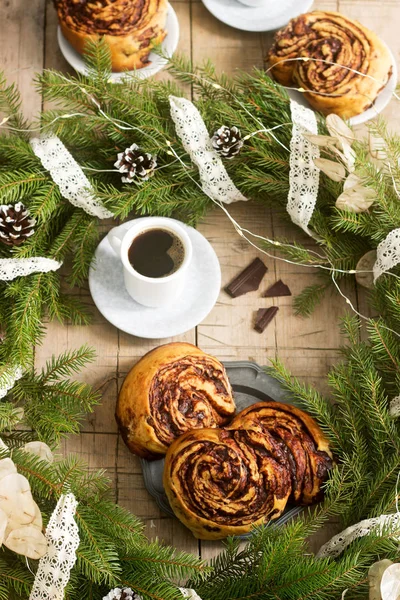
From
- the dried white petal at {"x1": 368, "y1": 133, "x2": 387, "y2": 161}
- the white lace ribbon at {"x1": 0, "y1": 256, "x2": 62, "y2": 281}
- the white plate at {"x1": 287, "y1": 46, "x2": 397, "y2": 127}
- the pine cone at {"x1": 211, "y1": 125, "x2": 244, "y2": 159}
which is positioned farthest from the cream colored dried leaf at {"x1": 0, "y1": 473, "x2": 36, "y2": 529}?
the white plate at {"x1": 287, "y1": 46, "x2": 397, "y2": 127}

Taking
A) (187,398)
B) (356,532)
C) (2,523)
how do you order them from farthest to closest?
1. (187,398)
2. (356,532)
3. (2,523)

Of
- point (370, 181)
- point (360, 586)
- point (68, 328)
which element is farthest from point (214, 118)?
point (360, 586)

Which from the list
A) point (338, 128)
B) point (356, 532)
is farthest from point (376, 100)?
point (356, 532)

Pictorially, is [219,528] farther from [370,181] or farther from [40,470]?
[370,181]

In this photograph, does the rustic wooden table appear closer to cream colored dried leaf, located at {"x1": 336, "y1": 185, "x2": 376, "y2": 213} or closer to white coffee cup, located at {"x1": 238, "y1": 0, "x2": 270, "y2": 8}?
white coffee cup, located at {"x1": 238, "y1": 0, "x2": 270, "y2": 8}

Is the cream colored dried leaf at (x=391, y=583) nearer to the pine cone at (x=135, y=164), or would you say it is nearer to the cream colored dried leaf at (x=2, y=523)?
the cream colored dried leaf at (x=2, y=523)

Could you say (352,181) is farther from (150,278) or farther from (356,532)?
(356,532)

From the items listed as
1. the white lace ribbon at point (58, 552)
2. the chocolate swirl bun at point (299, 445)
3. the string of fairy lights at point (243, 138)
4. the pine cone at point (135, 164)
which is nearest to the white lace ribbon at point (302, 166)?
the string of fairy lights at point (243, 138)
